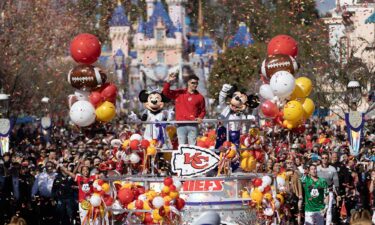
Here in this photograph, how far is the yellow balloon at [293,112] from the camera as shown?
740 inches

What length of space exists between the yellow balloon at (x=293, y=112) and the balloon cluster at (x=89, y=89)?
2383 millimetres

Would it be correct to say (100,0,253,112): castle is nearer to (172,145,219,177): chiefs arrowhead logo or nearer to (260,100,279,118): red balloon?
(260,100,279,118): red balloon

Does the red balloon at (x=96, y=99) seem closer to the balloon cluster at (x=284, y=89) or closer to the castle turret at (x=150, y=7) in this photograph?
the balloon cluster at (x=284, y=89)

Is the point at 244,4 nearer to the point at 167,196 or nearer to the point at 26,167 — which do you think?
the point at 26,167

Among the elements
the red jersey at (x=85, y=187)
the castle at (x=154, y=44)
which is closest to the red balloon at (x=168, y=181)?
the red jersey at (x=85, y=187)

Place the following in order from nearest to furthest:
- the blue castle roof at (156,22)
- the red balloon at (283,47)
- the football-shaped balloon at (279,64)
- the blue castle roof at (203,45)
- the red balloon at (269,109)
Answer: the red balloon at (269,109), the football-shaped balloon at (279,64), the red balloon at (283,47), the blue castle roof at (203,45), the blue castle roof at (156,22)

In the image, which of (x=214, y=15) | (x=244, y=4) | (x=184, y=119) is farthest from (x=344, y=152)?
(x=214, y=15)

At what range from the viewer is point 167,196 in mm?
16047

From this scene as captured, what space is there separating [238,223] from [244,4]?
160 ft

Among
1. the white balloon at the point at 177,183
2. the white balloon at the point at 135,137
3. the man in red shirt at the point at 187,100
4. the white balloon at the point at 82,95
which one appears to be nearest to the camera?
the white balloon at the point at 177,183

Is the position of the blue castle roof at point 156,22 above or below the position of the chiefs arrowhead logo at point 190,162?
above

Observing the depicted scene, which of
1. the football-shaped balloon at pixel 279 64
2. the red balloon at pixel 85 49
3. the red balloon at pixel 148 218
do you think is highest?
the red balloon at pixel 85 49

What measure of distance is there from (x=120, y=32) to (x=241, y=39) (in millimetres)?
50158

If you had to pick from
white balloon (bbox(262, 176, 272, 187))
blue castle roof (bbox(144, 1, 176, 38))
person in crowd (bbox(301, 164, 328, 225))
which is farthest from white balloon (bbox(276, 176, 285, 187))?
blue castle roof (bbox(144, 1, 176, 38))
